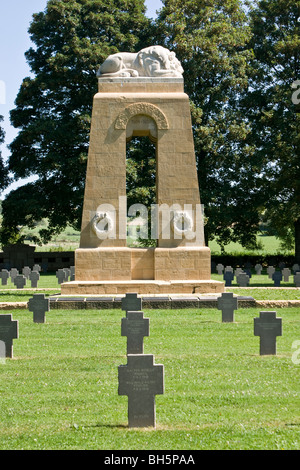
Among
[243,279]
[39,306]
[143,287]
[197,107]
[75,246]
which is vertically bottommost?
[39,306]

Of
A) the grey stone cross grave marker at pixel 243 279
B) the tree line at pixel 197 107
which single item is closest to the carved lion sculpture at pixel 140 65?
the grey stone cross grave marker at pixel 243 279

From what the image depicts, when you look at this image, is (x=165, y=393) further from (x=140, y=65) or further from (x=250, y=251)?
(x=250, y=251)

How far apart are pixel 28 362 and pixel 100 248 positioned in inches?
338

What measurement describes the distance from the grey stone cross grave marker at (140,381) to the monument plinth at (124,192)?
1106cm

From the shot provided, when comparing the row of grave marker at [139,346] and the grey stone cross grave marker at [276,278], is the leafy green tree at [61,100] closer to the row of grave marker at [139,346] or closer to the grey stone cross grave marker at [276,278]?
the grey stone cross grave marker at [276,278]

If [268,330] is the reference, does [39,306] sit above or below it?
above

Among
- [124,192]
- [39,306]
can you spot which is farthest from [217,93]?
A: [39,306]

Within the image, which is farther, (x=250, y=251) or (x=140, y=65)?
(x=250, y=251)

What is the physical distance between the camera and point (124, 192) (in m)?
17.5

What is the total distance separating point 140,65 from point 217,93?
14667 millimetres

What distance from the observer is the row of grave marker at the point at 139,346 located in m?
5.75

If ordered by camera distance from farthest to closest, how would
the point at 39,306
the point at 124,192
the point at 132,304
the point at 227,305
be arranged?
the point at 124,192 < the point at 132,304 < the point at 39,306 < the point at 227,305
